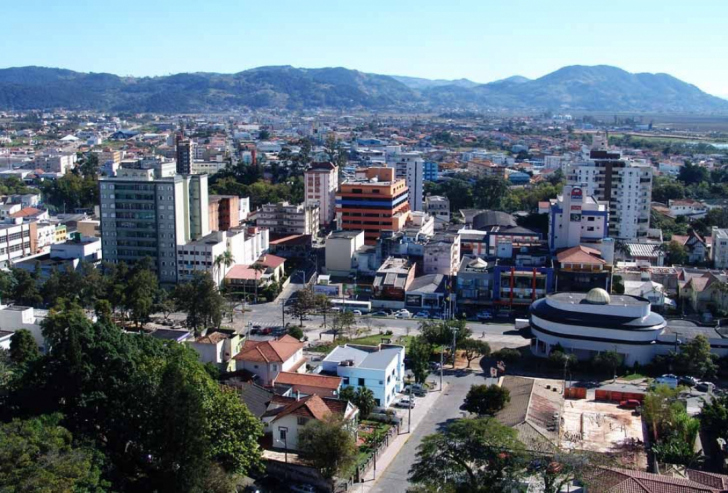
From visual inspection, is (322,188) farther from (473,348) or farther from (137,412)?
(137,412)

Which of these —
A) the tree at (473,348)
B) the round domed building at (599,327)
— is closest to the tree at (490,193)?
the round domed building at (599,327)

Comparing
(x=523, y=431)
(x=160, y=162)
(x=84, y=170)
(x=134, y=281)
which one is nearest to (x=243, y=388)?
(x=523, y=431)

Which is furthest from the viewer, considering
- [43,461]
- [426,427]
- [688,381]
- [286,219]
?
[286,219]

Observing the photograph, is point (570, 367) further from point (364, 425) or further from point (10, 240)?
point (10, 240)

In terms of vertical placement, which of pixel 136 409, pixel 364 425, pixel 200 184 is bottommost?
pixel 364 425

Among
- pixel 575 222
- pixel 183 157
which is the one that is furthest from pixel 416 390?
pixel 183 157

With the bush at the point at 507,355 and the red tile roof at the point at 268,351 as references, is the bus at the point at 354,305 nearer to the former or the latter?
the bush at the point at 507,355
